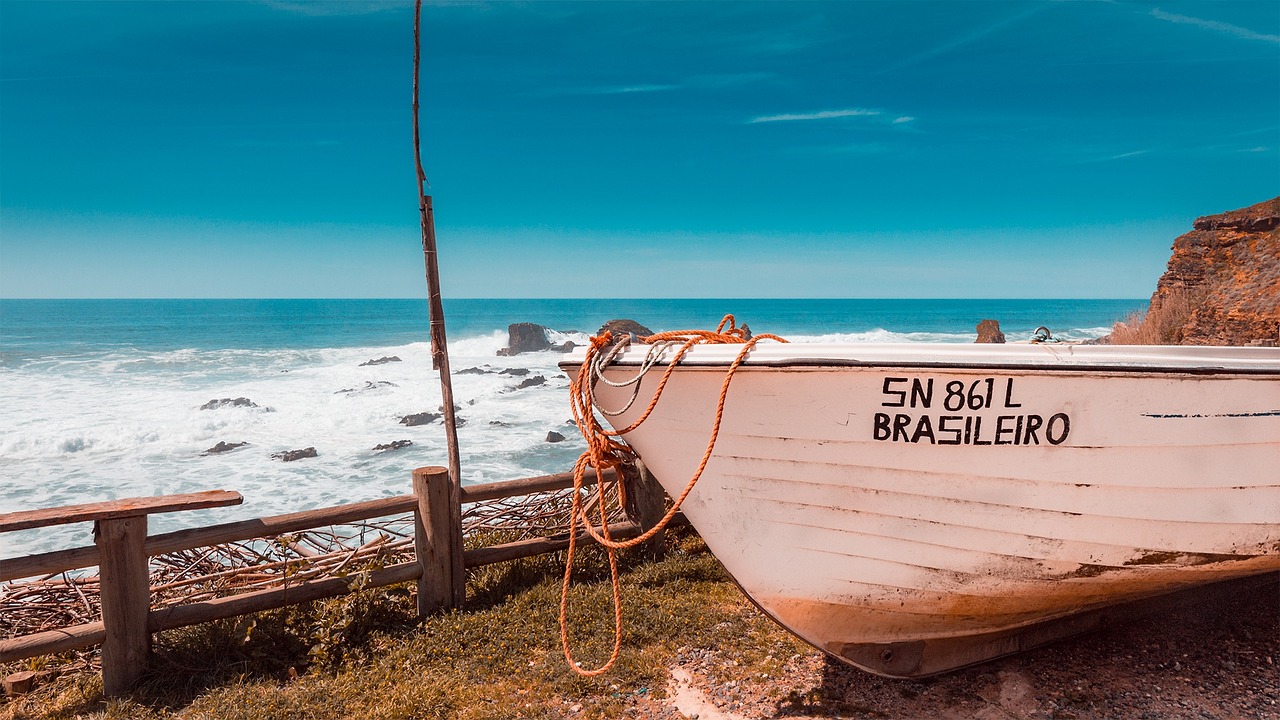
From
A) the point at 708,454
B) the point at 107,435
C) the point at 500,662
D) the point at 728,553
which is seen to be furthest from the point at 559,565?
the point at 107,435

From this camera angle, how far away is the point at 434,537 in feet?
14.8

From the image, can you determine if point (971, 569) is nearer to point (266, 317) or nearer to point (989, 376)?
point (989, 376)

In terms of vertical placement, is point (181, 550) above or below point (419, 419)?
above

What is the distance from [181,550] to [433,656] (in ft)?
4.97

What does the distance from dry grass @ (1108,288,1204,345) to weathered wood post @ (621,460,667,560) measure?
298 inches

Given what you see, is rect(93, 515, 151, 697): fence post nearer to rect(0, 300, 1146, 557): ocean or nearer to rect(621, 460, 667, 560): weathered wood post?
rect(621, 460, 667, 560): weathered wood post

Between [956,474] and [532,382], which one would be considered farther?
[532,382]

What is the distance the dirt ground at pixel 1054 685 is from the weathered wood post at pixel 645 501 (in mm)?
1496

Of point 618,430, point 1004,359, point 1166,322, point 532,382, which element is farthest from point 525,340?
point 1004,359

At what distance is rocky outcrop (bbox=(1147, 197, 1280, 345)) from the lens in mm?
8398

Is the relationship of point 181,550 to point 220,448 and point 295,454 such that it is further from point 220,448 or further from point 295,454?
Answer: point 220,448

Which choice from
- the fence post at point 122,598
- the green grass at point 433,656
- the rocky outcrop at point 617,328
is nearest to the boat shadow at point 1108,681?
the green grass at point 433,656

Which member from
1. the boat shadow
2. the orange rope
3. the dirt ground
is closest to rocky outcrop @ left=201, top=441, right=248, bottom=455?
the orange rope

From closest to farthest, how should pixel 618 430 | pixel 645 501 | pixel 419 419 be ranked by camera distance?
pixel 618 430, pixel 645 501, pixel 419 419
